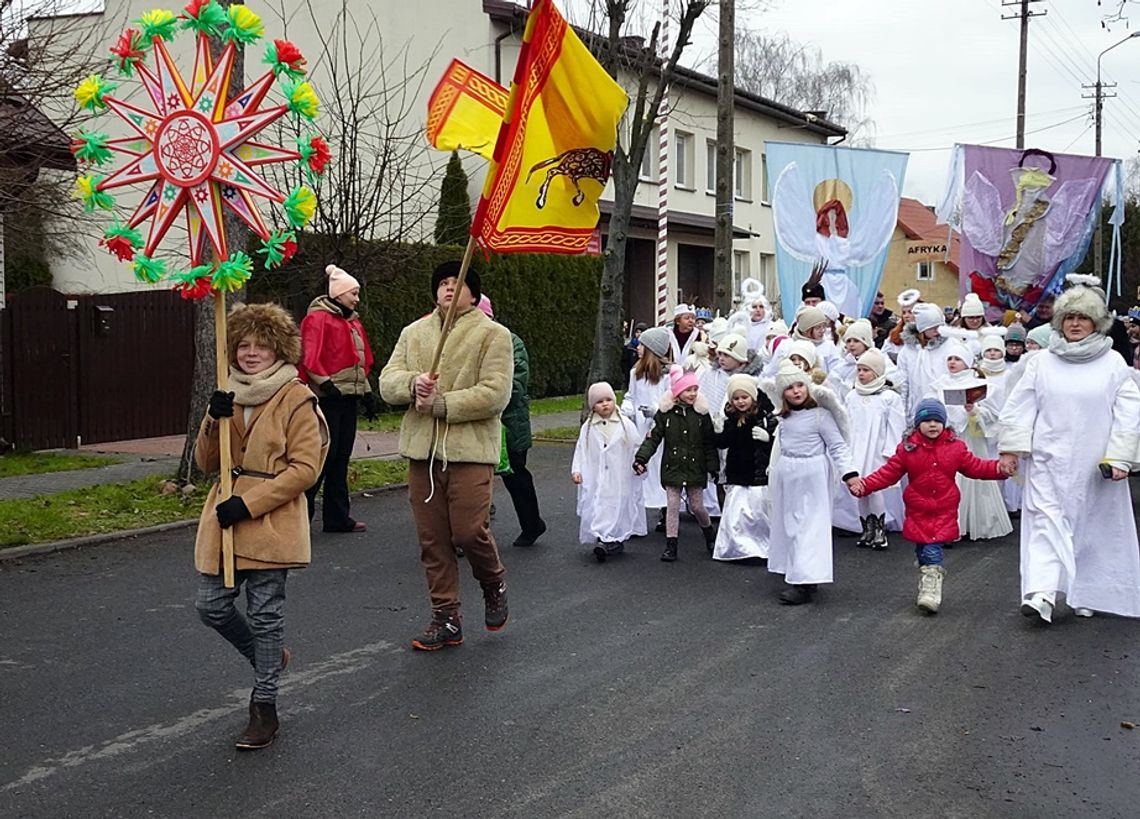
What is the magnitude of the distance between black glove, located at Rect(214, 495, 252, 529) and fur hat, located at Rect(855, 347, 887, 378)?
695cm

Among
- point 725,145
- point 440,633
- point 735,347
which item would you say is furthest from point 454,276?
point 725,145

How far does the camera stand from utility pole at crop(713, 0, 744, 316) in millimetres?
18156

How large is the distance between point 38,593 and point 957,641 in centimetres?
556

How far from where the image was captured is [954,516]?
7.80 metres

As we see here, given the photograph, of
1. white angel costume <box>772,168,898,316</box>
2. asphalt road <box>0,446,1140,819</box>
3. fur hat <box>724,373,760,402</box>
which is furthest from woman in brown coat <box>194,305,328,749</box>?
white angel costume <box>772,168,898,316</box>

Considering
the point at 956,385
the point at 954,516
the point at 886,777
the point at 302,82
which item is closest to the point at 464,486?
the point at 302,82

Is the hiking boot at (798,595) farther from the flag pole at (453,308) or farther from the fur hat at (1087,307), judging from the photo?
the flag pole at (453,308)

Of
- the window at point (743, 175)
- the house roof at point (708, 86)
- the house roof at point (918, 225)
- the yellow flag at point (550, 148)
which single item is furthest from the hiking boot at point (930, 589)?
the house roof at point (918, 225)

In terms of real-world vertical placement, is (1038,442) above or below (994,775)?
above

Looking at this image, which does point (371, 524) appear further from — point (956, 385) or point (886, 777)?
point (886, 777)

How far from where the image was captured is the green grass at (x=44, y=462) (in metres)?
13.7

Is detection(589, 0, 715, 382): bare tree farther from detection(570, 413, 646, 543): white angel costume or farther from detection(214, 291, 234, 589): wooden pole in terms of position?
detection(214, 291, 234, 589): wooden pole

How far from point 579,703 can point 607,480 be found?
3827mm

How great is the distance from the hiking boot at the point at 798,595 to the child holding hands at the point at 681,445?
4.65ft
